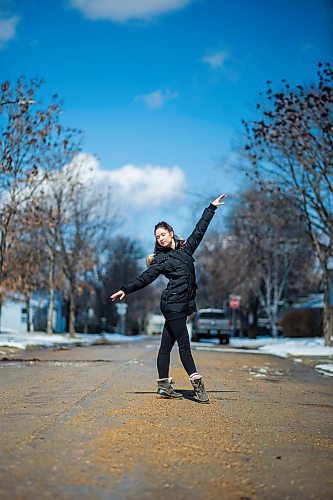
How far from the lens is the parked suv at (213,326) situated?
4438 centimetres

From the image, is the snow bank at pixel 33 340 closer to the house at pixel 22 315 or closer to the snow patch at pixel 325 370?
the snow patch at pixel 325 370

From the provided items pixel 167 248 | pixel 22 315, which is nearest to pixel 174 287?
pixel 167 248

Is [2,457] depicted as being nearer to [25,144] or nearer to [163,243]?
[163,243]

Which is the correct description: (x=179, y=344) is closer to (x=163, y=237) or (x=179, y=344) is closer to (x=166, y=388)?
(x=166, y=388)

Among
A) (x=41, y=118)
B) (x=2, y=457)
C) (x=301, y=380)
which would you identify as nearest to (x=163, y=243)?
(x=2, y=457)

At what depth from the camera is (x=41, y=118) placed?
24750 mm

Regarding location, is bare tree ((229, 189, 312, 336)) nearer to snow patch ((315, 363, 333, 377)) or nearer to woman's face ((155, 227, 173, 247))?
snow patch ((315, 363, 333, 377))

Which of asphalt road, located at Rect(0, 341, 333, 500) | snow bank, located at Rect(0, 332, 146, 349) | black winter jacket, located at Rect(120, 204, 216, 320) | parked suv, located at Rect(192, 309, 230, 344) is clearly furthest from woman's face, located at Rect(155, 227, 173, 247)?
parked suv, located at Rect(192, 309, 230, 344)

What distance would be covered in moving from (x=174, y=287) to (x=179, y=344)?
717mm

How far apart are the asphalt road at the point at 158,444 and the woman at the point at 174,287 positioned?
→ 0.35 metres

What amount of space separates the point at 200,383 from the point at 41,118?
18.4 meters

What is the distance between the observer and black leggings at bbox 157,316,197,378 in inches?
325

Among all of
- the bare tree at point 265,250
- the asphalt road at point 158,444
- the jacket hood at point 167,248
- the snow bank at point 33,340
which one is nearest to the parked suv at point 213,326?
the bare tree at point 265,250

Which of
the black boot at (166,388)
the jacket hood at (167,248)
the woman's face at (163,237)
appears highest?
the woman's face at (163,237)
